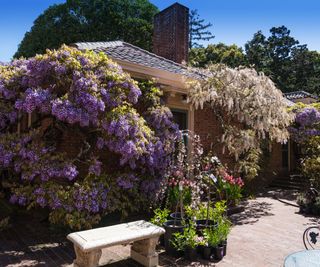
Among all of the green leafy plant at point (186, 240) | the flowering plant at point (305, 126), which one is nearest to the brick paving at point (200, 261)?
the green leafy plant at point (186, 240)

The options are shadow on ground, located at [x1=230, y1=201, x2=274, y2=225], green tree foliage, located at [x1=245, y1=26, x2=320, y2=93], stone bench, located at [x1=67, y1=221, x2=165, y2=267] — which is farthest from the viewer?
green tree foliage, located at [x1=245, y1=26, x2=320, y2=93]

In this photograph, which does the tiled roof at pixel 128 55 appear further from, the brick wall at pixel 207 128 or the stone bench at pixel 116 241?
the stone bench at pixel 116 241

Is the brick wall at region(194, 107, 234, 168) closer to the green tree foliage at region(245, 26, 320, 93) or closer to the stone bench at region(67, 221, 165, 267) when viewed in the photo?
the stone bench at region(67, 221, 165, 267)

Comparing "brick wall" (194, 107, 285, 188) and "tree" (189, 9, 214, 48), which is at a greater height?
"tree" (189, 9, 214, 48)

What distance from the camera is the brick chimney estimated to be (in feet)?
44.1

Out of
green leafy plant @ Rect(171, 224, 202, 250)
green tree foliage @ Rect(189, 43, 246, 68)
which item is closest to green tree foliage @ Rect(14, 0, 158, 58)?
green tree foliage @ Rect(189, 43, 246, 68)

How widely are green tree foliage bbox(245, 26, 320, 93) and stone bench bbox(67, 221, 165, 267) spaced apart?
32.0 m

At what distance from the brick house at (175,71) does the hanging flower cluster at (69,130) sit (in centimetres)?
173

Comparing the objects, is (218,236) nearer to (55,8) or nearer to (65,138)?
(65,138)

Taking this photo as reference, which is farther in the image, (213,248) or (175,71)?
(175,71)

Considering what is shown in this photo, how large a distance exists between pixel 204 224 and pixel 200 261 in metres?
A: 0.86

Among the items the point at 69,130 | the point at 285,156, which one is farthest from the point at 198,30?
the point at 69,130

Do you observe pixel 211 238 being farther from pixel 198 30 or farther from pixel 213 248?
pixel 198 30

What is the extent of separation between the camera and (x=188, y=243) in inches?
199
